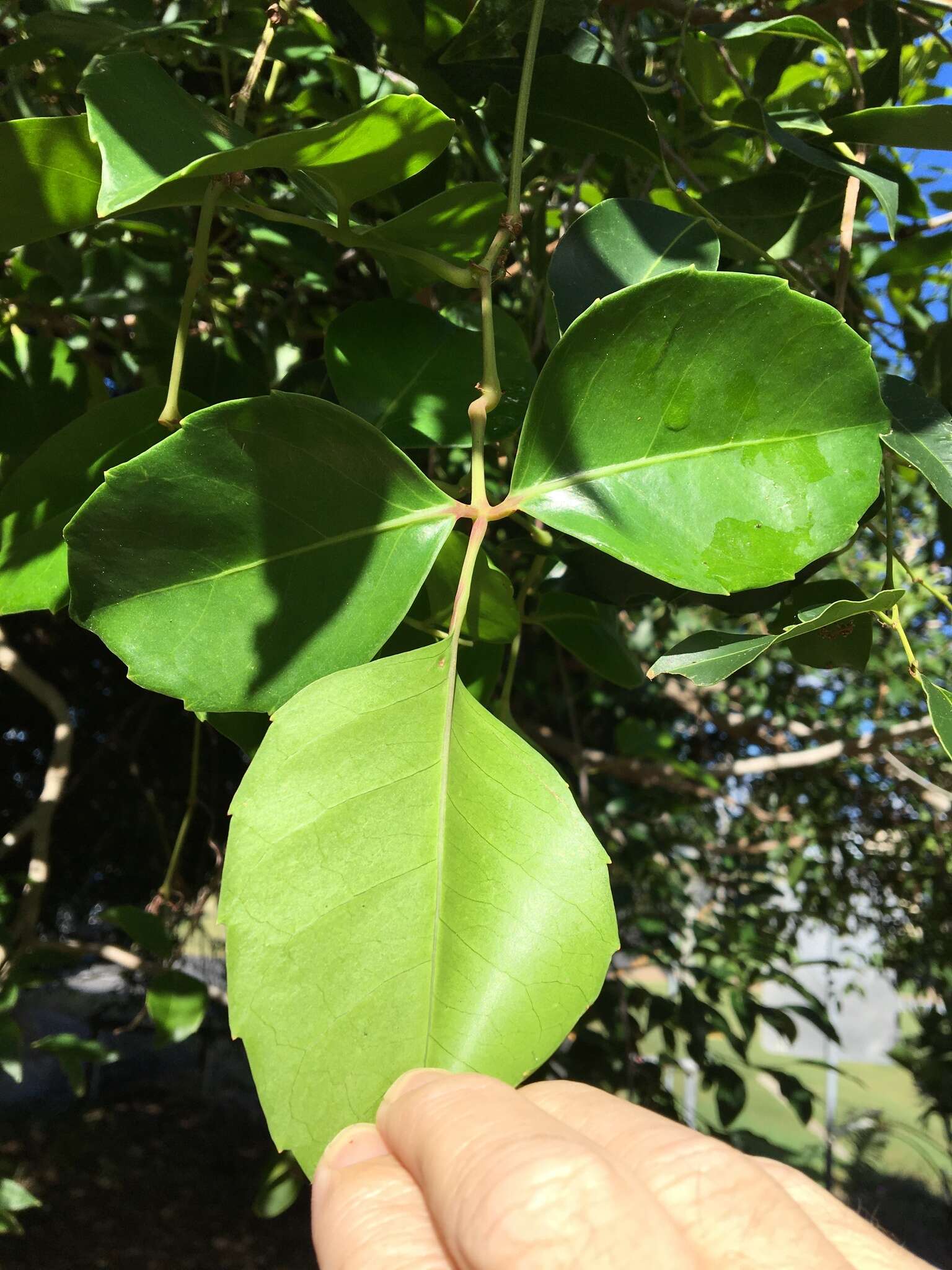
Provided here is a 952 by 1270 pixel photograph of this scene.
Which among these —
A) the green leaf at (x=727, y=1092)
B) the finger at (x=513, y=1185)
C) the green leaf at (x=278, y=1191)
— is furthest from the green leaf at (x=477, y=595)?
the green leaf at (x=727, y=1092)

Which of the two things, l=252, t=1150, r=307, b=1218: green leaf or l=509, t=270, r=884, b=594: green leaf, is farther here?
l=252, t=1150, r=307, b=1218: green leaf

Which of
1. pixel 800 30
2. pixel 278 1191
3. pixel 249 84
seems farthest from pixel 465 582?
pixel 278 1191

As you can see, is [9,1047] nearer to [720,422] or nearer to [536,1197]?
[536,1197]

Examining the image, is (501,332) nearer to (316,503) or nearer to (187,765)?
(316,503)

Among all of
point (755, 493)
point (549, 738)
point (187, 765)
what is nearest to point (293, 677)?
point (755, 493)

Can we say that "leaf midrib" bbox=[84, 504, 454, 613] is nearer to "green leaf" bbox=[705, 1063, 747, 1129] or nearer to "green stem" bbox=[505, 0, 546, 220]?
"green stem" bbox=[505, 0, 546, 220]

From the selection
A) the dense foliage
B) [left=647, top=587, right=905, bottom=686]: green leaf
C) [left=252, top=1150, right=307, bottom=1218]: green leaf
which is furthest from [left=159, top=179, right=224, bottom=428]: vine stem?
[left=252, top=1150, right=307, bottom=1218]: green leaf

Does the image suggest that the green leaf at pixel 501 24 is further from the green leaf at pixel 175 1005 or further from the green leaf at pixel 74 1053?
the green leaf at pixel 74 1053
